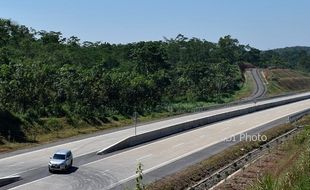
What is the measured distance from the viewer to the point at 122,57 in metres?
129

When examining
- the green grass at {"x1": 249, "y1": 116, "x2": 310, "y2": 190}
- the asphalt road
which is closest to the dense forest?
the asphalt road

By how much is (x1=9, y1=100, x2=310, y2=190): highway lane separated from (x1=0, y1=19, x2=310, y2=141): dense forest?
13.5 m

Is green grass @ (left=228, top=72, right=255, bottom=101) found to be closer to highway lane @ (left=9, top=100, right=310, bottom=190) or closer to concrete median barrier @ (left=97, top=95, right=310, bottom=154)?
concrete median barrier @ (left=97, top=95, right=310, bottom=154)

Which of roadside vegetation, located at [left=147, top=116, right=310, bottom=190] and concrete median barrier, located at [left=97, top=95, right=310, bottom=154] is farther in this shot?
concrete median barrier, located at [left=97, top=95, right=310, bottom=154]

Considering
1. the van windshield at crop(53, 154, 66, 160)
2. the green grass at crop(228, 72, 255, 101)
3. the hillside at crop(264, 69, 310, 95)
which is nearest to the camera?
the van windshield at crop(53, 154, 66, 160)

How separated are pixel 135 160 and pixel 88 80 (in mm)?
26327

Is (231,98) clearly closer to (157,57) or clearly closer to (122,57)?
(157,57)

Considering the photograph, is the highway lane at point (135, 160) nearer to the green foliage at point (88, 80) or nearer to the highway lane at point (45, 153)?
the highway lane at point (45, 153)

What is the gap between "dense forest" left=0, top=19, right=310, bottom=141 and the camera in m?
54.9

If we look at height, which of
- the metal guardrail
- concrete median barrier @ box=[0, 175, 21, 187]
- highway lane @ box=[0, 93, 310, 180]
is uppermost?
concrete median barrier @ box=[0, 175, 21, 187]

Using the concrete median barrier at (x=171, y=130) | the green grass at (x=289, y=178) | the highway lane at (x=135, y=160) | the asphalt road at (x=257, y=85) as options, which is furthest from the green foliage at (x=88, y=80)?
the green grass at (x=289, y=178)

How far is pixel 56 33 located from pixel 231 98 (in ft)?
143

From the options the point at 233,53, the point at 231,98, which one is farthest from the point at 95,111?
the point at 233,53

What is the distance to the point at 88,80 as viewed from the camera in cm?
6378
